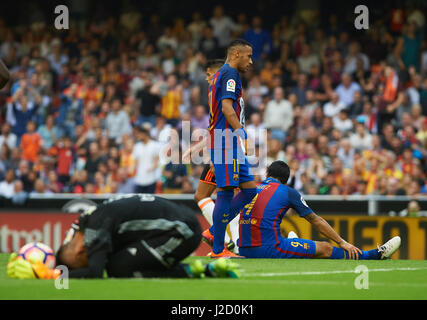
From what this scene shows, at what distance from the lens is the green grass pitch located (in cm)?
607

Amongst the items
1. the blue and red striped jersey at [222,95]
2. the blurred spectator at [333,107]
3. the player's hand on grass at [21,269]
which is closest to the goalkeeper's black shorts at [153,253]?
the player's hand on grass at [21,269]

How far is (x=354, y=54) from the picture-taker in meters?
18.9

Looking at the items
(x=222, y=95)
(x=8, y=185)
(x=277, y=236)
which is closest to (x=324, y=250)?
(x=277, y=236)

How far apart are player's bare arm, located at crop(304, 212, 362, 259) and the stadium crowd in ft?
19.4

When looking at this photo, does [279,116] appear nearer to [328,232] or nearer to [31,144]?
[31,144]

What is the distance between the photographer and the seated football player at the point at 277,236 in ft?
31.0

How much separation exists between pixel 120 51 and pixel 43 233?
6.98 m

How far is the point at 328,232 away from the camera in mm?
9227

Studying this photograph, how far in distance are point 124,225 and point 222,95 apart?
2862 millimetres

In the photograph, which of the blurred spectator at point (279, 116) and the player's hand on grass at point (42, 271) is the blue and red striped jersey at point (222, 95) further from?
the blurred spectator at point (279, 116)

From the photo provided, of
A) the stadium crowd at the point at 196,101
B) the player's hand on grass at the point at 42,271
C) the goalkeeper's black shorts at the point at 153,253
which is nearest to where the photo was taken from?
the goalkeeper's black shorts at the point at 153,253

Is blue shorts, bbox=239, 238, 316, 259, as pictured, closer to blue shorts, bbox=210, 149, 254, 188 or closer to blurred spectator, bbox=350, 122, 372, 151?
blue shorts, bbox=210, 149, 254, 188

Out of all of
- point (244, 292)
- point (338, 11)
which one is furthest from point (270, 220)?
point (338, 11)
